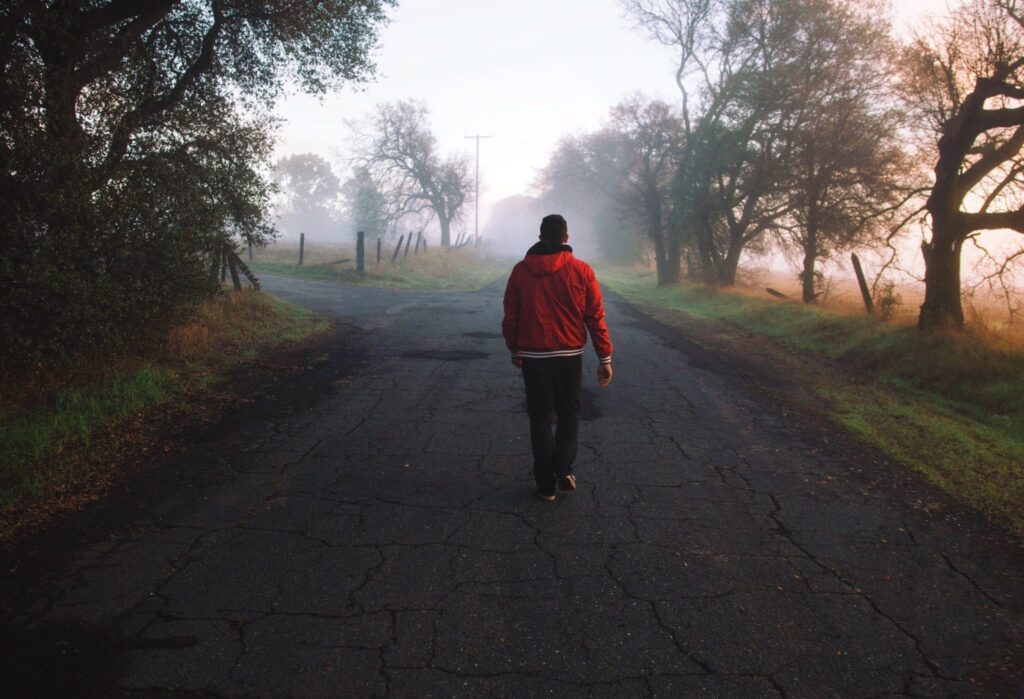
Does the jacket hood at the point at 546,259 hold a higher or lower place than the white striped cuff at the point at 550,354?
higher

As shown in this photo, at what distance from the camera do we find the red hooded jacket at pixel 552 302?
4.55 m

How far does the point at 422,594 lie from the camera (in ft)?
10.7

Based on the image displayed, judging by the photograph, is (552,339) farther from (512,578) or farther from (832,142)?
(832,142)

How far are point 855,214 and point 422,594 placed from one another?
18809 millimetres

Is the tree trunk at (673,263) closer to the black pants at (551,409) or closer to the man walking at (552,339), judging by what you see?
the man walking at (552,339)

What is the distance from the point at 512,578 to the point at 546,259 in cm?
228

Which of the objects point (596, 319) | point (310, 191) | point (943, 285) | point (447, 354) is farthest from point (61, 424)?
point (310, 191)

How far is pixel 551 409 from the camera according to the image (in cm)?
463

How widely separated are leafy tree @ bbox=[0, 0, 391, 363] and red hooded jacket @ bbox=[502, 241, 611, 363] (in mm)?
4844

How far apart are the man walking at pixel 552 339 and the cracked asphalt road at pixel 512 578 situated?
0.40 meters

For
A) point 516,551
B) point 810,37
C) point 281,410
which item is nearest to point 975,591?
point 516,551

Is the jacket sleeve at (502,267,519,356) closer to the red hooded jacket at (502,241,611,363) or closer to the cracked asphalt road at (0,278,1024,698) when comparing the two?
the red hooded jacket at (502,241,611,363)

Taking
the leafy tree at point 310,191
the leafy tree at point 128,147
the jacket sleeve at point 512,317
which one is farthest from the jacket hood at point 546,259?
the leafy tree at point 310,191

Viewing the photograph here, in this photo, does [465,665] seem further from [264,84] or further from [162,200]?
[264,84]
